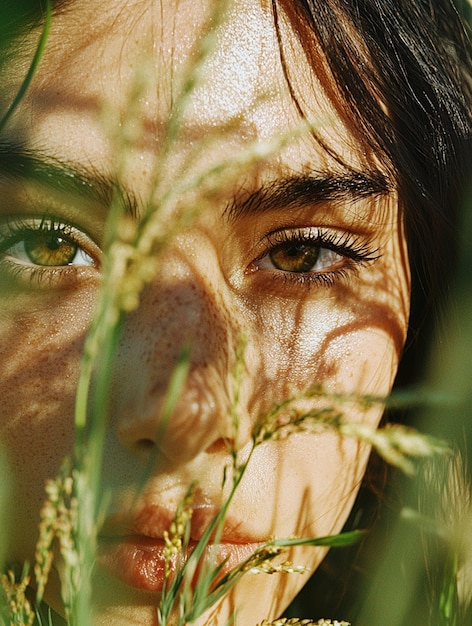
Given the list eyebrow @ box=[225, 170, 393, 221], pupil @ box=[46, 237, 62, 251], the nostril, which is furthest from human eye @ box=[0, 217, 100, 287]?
the nostril

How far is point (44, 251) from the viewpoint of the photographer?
4.24 feet

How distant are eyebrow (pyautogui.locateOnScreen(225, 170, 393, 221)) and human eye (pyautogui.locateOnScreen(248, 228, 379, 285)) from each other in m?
0.07

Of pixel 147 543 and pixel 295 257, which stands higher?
pixel 295 257

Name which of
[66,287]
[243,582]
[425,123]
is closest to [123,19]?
[66,287]

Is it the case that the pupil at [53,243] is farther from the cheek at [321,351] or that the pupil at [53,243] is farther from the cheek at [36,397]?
the cheek at [321,351]

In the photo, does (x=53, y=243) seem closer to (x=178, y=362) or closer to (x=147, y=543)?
(x=178, y=362)

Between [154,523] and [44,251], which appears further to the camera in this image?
[44,251]

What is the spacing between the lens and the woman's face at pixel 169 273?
113cm

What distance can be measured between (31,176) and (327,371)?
0.60 meters

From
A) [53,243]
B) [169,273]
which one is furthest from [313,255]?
[53,243]

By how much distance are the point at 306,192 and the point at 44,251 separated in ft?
1.51

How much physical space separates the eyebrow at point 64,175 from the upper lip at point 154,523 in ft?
1.50

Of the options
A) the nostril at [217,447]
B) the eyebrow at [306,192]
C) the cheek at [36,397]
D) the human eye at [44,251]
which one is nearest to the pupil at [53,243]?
the human eye at [44,251]

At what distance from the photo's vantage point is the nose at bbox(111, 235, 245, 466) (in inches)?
42.6
